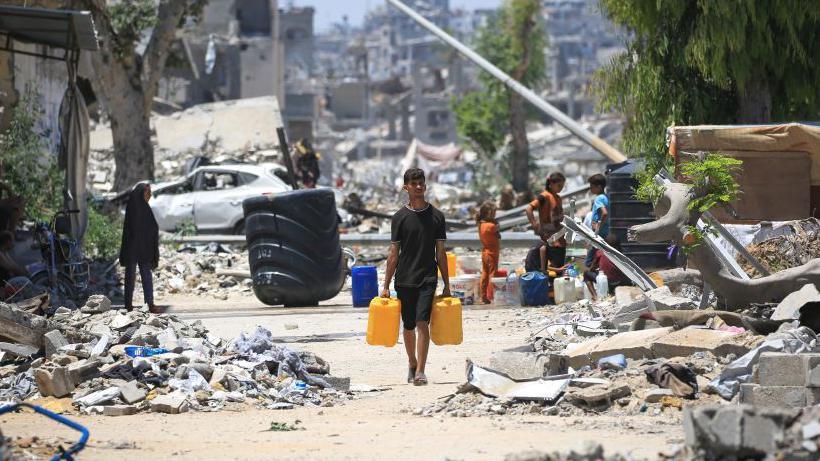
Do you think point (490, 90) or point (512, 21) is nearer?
point (512, 21)

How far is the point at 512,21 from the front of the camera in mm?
48969

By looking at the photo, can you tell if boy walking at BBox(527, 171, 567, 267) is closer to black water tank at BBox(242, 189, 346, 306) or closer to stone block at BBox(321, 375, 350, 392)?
black water tank at BBox(242, 189, 346, 306)

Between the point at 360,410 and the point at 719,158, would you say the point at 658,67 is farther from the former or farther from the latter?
the point at 360,410

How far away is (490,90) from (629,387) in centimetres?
4984

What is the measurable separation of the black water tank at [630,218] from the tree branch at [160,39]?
14741 mm

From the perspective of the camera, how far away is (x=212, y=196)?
89.4ft

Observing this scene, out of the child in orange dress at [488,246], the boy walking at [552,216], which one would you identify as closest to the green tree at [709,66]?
the boy walking at [552,216]

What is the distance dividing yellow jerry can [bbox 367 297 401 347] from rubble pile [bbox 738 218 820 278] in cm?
431

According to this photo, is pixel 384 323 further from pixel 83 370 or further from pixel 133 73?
pixel 133 73

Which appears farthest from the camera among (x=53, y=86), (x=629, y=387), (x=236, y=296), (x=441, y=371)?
(x=53, y=86)

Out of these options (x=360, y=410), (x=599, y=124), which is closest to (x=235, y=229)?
(x=360, y=410)

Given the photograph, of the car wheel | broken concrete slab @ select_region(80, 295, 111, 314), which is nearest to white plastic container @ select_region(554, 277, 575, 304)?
broken concrete slab @ select_region(80, 295, 111, 314)

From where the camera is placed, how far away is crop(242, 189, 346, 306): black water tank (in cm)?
1698

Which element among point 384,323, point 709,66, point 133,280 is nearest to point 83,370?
point 384,323
